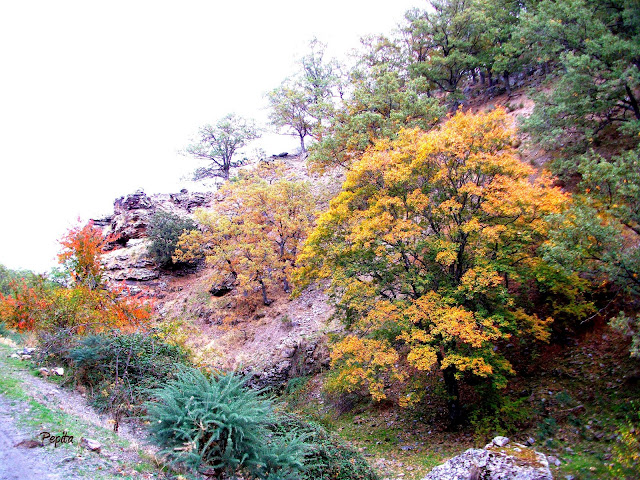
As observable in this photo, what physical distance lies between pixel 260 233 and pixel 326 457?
14.8 meters

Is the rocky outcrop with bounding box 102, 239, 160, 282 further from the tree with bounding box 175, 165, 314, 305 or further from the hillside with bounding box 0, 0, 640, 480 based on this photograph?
the hillside with bounding box 0, 0, 640, 480

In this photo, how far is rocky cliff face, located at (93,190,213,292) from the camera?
26938mm

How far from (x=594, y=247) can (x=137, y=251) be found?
98.0 feet

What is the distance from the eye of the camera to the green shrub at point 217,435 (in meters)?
5.79

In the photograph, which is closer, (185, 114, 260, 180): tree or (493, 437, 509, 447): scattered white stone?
(493, 437, 509, 447): scattered white stone

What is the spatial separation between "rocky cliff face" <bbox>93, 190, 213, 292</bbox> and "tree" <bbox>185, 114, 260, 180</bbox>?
4.03 m

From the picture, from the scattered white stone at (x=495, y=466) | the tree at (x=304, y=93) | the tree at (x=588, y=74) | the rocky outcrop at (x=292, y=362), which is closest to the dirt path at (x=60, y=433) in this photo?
the scattered white stone at (x=495, y=466)

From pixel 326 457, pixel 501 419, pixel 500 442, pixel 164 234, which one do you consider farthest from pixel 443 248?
pixel 164 234

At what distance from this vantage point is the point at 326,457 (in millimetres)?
8062

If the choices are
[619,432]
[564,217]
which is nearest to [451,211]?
[564,217]

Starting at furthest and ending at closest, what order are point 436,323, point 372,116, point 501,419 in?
point 372,116
point 501,419
point 436,323

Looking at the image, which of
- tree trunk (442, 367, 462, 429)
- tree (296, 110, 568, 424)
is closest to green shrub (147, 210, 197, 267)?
tree (296, 110, 568, 424)

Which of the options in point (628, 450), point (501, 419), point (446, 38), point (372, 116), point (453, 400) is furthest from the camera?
point (446, 38)

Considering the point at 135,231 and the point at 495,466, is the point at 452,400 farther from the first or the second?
the point at 135,231
